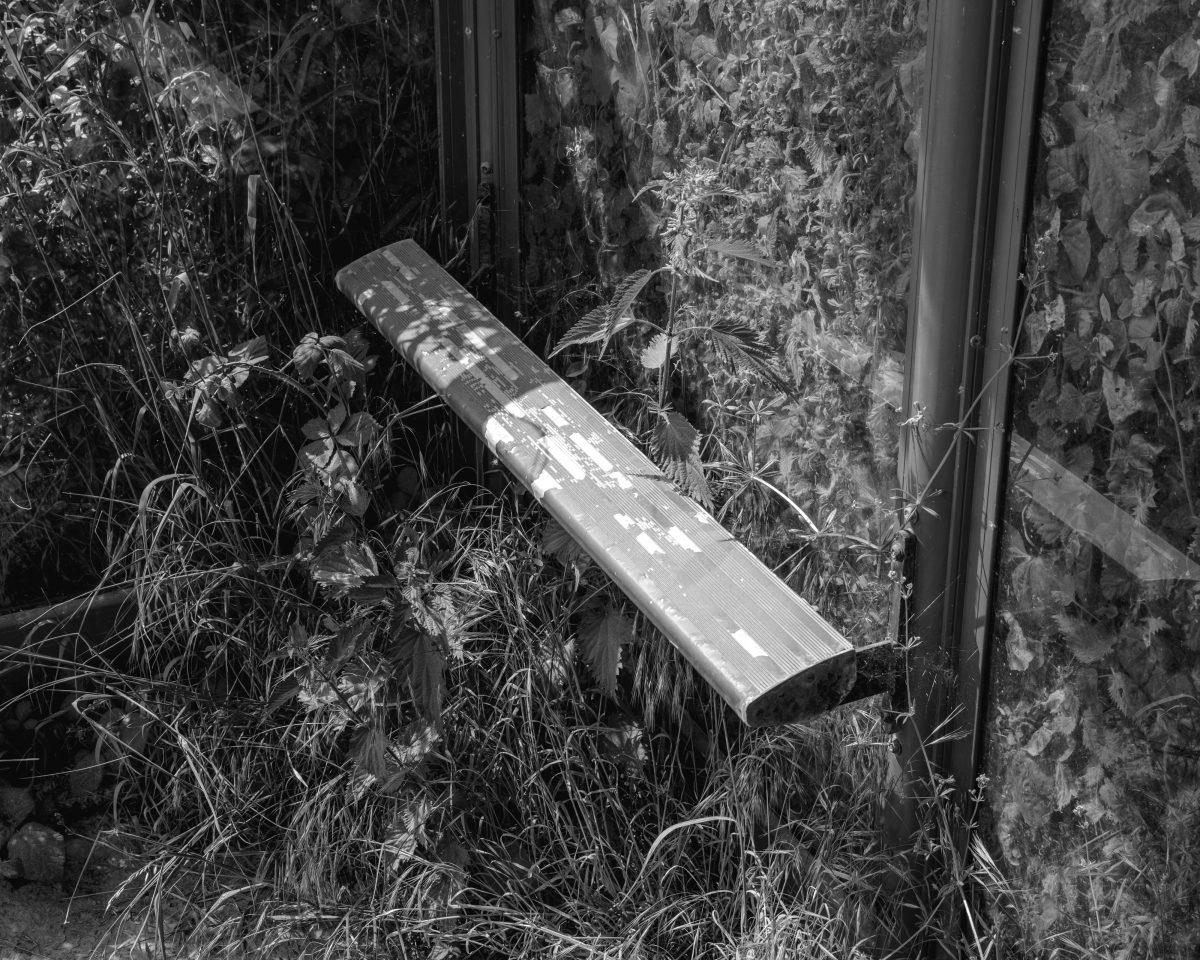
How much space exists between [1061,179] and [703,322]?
98 centimetres

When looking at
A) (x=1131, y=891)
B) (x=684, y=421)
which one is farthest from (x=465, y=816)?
(x=1131, y=891)

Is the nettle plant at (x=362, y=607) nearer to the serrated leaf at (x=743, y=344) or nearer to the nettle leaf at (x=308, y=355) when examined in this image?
the nettle leaf at (x=308, y=355)

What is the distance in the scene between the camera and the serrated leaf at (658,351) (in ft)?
8.13

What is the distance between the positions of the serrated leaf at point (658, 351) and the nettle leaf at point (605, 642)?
50 cm

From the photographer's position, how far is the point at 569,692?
2713 mm

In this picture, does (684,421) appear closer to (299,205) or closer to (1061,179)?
(1061,179)

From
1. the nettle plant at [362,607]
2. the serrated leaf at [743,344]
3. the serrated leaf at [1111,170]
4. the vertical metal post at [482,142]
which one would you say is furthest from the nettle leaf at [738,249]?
the vertical metal post at [482,142]

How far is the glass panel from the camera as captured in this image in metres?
1.68

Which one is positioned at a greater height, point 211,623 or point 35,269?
point 35,269

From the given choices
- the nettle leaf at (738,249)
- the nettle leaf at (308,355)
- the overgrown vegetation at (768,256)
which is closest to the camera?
the overgrown vegetation at (768,256)

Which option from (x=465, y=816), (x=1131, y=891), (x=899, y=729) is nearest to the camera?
(x=1131, y=891)

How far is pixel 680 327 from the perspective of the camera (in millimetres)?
2750

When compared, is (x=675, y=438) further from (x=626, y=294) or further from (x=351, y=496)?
(x=351, y=496)

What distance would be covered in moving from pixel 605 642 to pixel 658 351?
1.87ft
